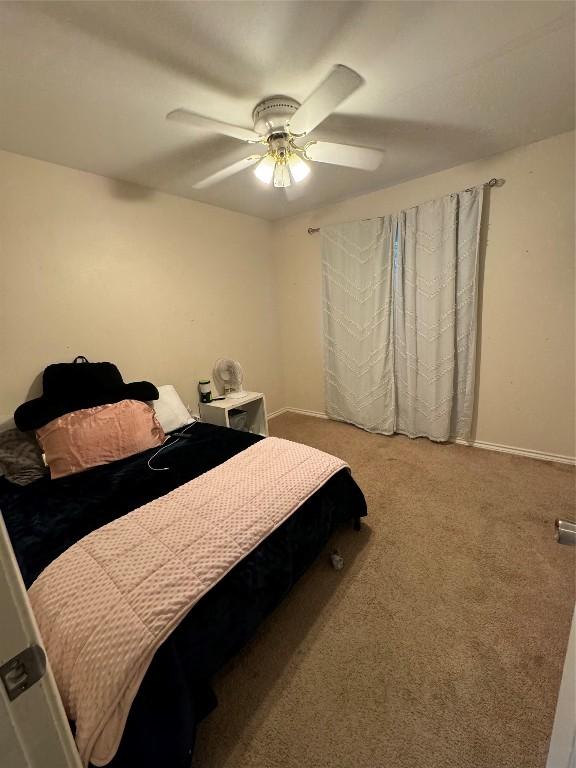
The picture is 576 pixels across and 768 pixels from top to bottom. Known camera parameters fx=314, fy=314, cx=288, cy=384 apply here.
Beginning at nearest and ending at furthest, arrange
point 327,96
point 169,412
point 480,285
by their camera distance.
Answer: point 327,96, point 169,412, point 480,285

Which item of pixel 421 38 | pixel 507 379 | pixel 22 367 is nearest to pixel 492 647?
pixel 507 379

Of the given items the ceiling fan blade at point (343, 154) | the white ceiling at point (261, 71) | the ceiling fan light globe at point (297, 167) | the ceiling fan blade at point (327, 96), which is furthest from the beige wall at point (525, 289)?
the ceiling fan blade at point (327, 96)

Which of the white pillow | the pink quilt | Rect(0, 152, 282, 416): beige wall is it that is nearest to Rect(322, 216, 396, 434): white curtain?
Rect(0, 152, 282, 416): beige wall

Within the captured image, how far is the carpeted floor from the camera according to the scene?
989mm

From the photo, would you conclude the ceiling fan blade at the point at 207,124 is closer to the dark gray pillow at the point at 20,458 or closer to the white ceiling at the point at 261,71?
the white ceiling at the point at 261,71

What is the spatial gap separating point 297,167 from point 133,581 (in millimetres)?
2074

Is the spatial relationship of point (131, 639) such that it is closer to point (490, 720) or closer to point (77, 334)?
point (490, 720)

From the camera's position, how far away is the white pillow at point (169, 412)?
233 centimetres

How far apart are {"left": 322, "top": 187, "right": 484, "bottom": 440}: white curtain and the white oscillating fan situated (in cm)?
104

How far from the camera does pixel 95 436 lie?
183 centimetres

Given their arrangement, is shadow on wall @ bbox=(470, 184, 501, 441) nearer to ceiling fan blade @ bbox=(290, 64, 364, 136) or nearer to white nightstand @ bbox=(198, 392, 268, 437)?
ceiling fan blade @ bbox=(290, 64, 364, 136)

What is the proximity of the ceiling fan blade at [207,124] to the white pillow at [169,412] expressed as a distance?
5.69ft

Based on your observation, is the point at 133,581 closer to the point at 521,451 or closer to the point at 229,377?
the point at 229,377

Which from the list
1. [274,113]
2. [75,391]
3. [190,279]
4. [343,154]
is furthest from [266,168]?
[75,391]
